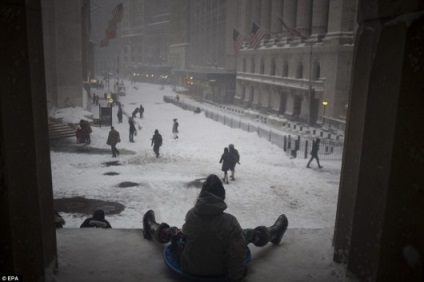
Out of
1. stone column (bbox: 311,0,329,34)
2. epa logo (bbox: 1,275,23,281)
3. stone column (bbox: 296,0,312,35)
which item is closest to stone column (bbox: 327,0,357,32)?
stone column (bbox: 311,0,329,34)

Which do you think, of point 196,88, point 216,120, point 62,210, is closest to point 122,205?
point 62,210

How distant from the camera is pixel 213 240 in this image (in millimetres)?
3316

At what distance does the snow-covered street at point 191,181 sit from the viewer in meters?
11.2

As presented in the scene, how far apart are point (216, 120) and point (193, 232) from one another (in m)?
30.6

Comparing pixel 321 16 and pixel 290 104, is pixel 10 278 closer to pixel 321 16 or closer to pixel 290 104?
pixel 321 16

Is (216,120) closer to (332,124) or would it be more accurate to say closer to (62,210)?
(332,124)

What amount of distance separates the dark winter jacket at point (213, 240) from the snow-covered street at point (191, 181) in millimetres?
6893

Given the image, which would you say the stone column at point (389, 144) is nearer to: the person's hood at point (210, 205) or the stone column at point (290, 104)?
the person's hood at point (210, 205)

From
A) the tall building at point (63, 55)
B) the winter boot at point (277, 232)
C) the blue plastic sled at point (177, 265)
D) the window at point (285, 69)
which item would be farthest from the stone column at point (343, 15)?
the blue plastic sled at point (177, 265)

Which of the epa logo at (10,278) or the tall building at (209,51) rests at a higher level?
the tall building at (209,51)

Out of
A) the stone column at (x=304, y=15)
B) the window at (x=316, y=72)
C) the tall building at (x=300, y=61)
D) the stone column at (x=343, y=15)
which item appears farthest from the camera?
the stone column at (x=304, y=15)

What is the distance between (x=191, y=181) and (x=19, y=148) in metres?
12.2

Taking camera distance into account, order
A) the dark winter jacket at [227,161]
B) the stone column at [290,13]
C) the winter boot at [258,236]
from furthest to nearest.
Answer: the stone column at [290,13] < the dark winter jacket at [227,161] < the winter boot at [258,236]

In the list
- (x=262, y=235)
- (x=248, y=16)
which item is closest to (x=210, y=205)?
(x=262, y=235)
